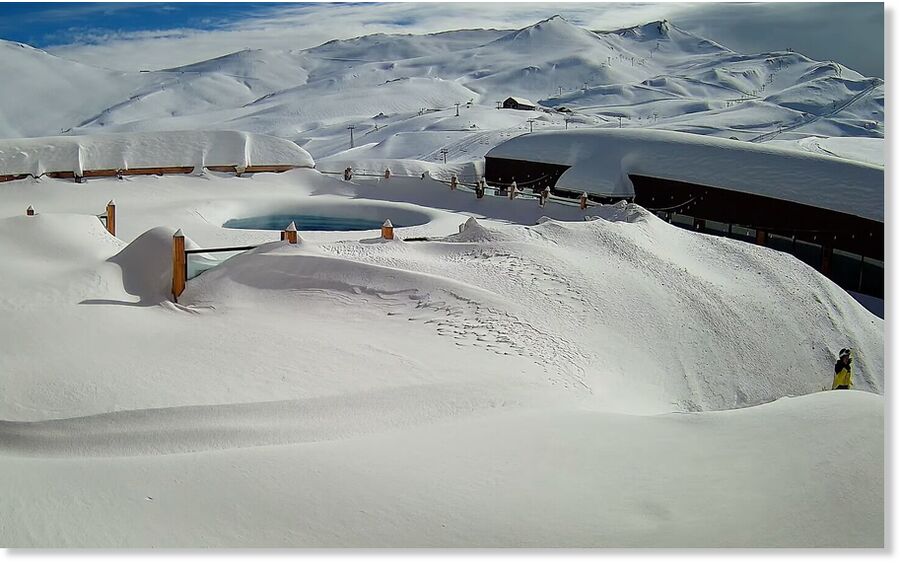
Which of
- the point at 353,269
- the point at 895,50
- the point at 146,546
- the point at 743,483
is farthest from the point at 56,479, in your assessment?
A: the point at 895,50

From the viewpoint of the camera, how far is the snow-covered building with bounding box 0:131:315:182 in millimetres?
14641

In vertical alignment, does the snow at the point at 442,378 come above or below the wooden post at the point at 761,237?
above

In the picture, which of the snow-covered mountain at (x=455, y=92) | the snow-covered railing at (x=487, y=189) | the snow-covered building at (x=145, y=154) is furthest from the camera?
the snow-covered mountain at (x=455, y=92)

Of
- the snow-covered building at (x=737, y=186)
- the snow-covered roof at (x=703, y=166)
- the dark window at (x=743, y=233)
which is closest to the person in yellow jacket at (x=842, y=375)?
the snow-covered building at (x=737, y=186)

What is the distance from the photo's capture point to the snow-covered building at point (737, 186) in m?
10.4

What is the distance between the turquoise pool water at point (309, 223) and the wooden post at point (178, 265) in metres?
7.09

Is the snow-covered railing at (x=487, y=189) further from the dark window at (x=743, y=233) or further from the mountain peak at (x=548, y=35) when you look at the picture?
the mountain peak at (x=548, y=35)

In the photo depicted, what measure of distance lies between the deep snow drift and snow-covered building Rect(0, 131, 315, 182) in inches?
313

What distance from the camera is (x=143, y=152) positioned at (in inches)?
624

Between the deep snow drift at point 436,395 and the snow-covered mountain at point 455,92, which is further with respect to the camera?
the snow-covered mountain at point 455,92

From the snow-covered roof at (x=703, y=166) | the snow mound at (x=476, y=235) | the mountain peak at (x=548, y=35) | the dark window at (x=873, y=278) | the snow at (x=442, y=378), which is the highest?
the mountain peak at (x=548, y=35)

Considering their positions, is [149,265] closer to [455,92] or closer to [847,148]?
[847,148]

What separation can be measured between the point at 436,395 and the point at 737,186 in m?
9.31

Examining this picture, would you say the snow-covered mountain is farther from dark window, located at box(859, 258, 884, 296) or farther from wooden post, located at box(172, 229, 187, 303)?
Result: wooden post, located at box(172, 229, 187, 303)
